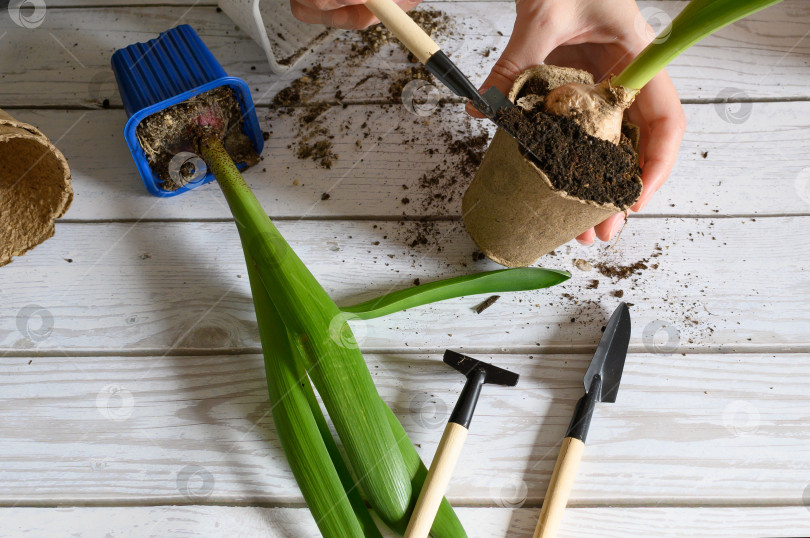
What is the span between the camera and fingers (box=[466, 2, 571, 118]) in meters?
0.73

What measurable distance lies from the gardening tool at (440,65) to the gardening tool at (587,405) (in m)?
0.34

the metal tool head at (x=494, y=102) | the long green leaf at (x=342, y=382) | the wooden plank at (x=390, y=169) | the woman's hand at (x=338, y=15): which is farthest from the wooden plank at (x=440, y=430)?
the woman's hand at (x=338, y=15)

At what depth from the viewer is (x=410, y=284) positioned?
0.90 meters

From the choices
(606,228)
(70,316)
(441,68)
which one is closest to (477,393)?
(606,228)

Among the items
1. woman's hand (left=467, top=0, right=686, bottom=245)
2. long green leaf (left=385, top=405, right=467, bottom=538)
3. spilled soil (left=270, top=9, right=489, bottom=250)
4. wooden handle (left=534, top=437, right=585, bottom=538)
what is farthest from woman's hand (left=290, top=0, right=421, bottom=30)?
wooden handle (left=534, top=437, right=585, bottom=538)

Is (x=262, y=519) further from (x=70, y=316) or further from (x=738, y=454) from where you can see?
(x=738, y=454)

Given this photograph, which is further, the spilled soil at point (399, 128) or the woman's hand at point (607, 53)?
the spilled soil at point (399, 128)

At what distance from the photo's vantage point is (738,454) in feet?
2.74

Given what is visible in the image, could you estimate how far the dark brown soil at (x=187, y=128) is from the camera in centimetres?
85

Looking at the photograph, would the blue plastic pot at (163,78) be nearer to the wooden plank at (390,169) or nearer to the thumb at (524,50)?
the wooden plank at (390,169)

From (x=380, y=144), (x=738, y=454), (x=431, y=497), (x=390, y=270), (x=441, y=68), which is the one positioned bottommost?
(x=738, y=454)

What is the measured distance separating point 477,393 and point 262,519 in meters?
0.35

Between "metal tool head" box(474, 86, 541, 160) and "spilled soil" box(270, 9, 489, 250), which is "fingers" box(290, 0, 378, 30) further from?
"metal tool head" box(474, 86, 541, 160)

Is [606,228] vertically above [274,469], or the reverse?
[606,228]
